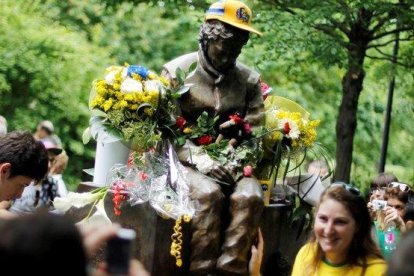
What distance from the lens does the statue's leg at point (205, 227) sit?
7.45 meters

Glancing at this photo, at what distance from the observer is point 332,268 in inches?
196

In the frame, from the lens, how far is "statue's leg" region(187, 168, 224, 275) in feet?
24.4

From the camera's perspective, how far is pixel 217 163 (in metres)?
7.78

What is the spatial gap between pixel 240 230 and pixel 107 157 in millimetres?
1394

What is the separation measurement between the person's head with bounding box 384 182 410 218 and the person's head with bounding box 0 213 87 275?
535 centimetres

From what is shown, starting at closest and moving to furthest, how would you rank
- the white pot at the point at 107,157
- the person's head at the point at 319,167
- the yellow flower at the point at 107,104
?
the yellow flower at the point at 107,104 → the white pot at the point at 107,157 → the person's head at the point at 319,167

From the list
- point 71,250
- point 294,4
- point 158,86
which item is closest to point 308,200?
point 158,86

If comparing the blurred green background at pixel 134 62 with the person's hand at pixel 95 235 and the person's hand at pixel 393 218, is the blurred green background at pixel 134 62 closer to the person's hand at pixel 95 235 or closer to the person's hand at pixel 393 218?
the person's hand at pixel 393 218

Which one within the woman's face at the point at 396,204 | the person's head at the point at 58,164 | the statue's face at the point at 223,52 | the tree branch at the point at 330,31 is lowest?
the person's head at the point at 58,164

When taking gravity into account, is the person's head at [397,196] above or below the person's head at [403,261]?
below

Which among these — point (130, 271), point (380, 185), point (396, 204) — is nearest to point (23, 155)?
point (130, 271)

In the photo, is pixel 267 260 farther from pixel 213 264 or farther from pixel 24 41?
pixel 24 41

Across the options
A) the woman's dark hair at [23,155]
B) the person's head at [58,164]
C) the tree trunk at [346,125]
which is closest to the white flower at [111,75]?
the person's head at [58,164]

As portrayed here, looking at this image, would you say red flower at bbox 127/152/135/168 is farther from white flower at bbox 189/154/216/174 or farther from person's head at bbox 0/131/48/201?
person's head at bbox 0/131/48/201
